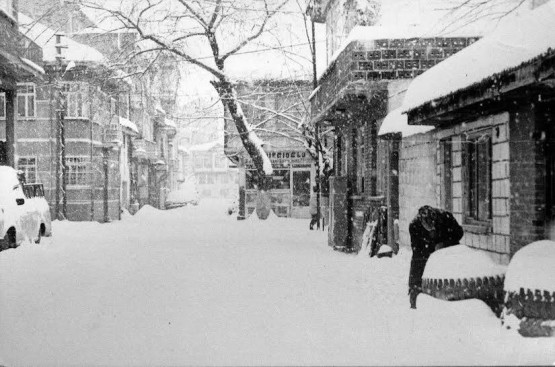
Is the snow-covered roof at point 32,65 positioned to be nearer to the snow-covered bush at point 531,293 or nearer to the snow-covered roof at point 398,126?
the snow-covered roof at point 398,126

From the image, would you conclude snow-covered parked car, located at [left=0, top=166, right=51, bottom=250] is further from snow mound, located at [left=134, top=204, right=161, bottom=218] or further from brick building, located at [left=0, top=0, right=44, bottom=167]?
snow mound, located at [left=134, top=204, right=161, bottom=218]

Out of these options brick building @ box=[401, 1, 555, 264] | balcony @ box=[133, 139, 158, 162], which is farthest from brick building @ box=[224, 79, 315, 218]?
brick building @ box=[401, 1, 555, 264]

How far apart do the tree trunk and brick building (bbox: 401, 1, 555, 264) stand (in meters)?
16.9

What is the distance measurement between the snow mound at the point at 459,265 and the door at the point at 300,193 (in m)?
29.0

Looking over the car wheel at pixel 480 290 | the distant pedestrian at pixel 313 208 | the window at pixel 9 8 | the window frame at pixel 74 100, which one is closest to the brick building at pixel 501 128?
the car wheel at pixel 480 290

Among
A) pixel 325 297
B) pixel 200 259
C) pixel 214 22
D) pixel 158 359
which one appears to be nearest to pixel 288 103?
pixel 214 22

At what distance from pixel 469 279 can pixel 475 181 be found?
2.48m

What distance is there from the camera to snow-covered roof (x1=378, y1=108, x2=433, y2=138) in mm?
11047

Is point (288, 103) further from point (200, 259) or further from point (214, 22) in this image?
point (200, 259)

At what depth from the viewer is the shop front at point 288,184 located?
3631cm

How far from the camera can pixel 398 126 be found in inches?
465

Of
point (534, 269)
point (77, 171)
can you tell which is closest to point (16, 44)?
point (77, 171)

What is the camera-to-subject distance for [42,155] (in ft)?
98.4

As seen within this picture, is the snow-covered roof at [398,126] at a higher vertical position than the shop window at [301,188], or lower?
higher
